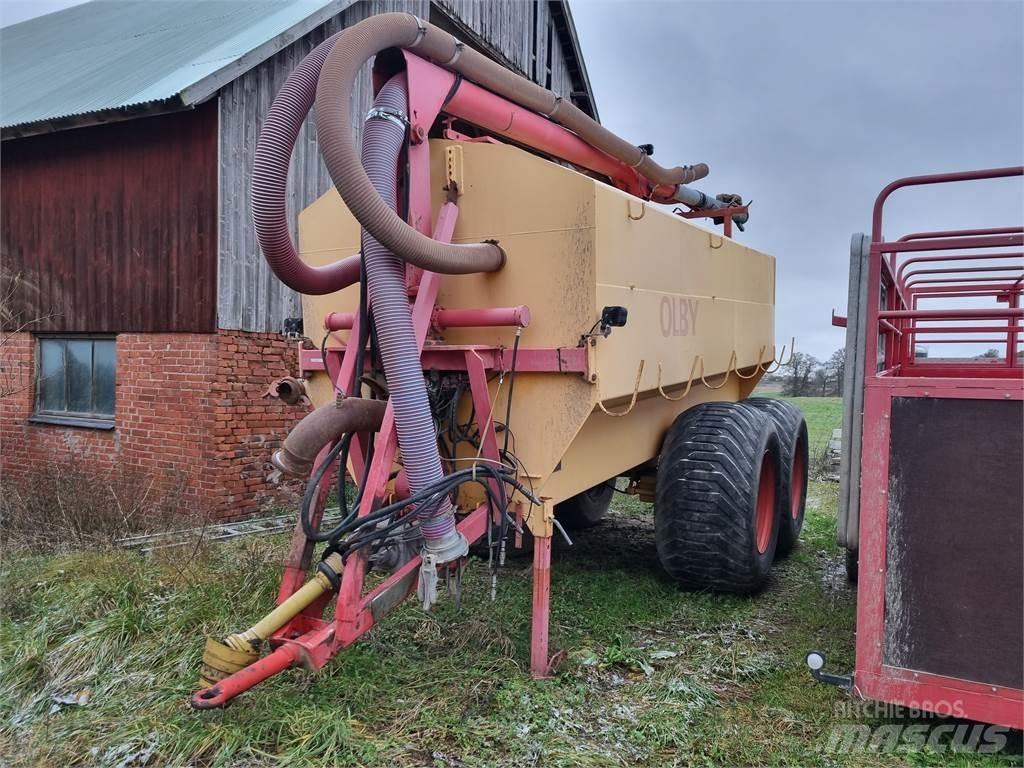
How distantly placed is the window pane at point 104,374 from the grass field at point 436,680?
113 inches

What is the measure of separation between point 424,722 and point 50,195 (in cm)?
712

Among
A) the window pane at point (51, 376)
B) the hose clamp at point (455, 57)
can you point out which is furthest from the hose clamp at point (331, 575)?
the window pane at point (51, 376)

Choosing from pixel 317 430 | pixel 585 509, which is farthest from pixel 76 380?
pixel 317 430

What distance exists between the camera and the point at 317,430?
3213 mm

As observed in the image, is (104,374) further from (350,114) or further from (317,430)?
(350,114)

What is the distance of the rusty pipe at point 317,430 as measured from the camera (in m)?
3.18

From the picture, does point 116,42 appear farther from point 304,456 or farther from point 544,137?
point 304,456

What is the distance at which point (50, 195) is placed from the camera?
25.1ft

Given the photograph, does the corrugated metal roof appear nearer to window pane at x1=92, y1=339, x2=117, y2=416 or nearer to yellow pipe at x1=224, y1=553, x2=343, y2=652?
window pane at x1=92, y1=339, x2=117, y2=416

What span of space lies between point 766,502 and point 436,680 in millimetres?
2875

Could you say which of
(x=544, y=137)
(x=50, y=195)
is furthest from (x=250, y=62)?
(x=544, y=137)

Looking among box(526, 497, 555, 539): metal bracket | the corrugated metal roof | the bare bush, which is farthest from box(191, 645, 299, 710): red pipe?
the corrugated metal roof

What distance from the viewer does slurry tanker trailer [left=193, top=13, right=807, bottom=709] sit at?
3158 millimetres

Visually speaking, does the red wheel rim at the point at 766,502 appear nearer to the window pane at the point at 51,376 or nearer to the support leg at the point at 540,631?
the support leg at the point at 540,631
